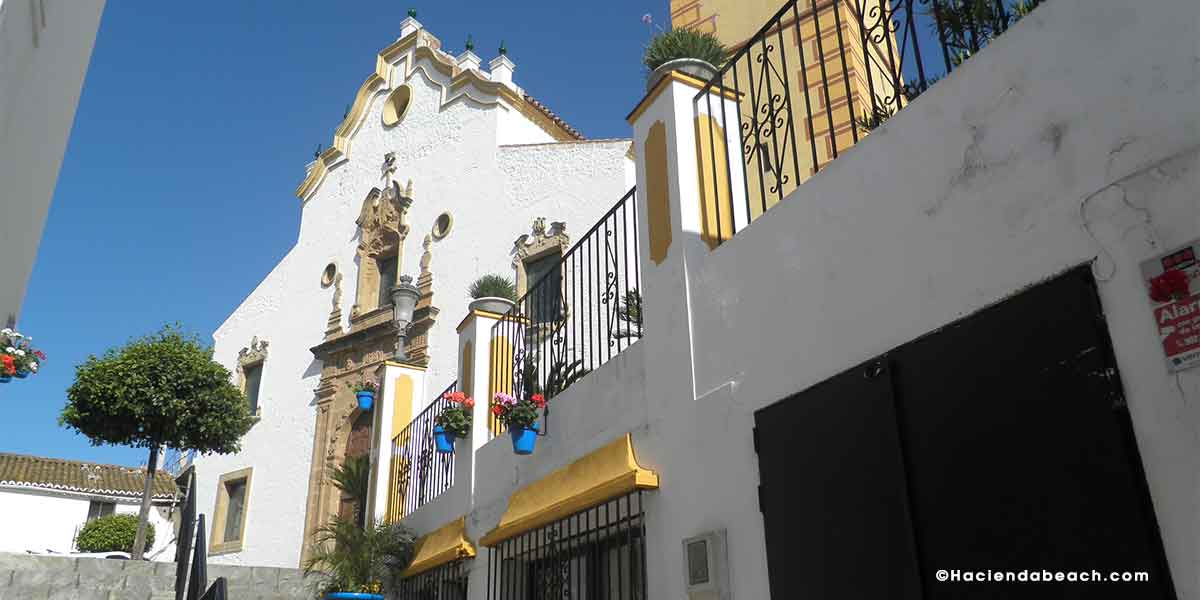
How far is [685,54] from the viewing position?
17.6ft

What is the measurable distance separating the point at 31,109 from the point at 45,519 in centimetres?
2275

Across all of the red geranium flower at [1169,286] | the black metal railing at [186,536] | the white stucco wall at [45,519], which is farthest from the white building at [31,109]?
the white stucco wall at [45,519]

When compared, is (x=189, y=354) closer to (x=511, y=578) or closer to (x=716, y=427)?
(x=511, y=578)

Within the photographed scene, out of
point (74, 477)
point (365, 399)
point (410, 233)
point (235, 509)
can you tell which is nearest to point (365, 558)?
point (365, 399)

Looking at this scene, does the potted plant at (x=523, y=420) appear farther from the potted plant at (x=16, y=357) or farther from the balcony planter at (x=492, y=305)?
the potted plant at (x=16, y=357)

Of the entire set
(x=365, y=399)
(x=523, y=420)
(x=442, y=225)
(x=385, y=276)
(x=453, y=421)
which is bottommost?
(x=523, y=420)

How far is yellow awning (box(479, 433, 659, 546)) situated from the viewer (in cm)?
478

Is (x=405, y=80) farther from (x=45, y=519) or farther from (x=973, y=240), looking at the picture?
(x=973, y=240)

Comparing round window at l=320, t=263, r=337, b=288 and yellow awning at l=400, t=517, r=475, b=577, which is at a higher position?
round window at l=320, t=263, r=337, b=288

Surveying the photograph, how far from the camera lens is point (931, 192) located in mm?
3211

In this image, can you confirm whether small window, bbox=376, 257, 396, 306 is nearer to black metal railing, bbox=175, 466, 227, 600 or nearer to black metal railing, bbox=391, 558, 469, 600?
black metal railing, bbox=391, 558, 469, 600

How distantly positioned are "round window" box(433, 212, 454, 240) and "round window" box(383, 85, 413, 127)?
3861 millimetres

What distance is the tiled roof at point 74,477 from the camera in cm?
2345

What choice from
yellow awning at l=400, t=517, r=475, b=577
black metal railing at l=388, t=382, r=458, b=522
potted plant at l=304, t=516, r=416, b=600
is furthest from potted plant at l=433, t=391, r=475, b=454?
potted plant at l=304, t=516, r=416, b=600
